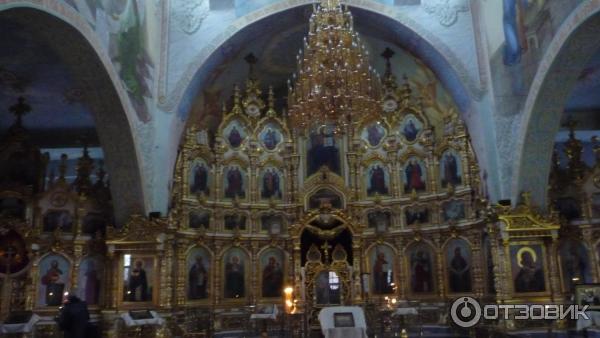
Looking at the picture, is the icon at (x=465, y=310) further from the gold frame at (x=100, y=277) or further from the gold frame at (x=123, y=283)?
the gold frame at (x=100, y=277)

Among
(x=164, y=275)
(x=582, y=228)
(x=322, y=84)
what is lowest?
(x=164, y=275)

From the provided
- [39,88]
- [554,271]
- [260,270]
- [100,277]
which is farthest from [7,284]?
[554,271]

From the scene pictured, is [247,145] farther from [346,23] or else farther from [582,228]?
[582,228]

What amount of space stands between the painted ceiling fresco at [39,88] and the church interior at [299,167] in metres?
0.07

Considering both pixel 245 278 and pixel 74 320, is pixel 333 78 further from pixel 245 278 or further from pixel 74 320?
pixel 245 278

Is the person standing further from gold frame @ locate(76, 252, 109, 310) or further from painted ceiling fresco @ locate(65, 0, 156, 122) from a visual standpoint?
gold frame @ locate(76, 252, 109, 310)

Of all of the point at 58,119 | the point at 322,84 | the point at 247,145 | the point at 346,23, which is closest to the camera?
the point at 322,84

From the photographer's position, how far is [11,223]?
1389 centimetres

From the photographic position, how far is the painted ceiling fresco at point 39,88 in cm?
1147

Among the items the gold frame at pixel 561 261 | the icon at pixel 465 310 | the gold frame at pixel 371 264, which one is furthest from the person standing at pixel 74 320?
the gold frame at pixel 561 261

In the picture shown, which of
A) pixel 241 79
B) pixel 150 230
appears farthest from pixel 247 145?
pixel 150 230

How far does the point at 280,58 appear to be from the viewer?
56.1ft

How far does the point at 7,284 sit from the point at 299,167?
9.15 meters

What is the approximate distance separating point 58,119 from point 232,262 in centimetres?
690
